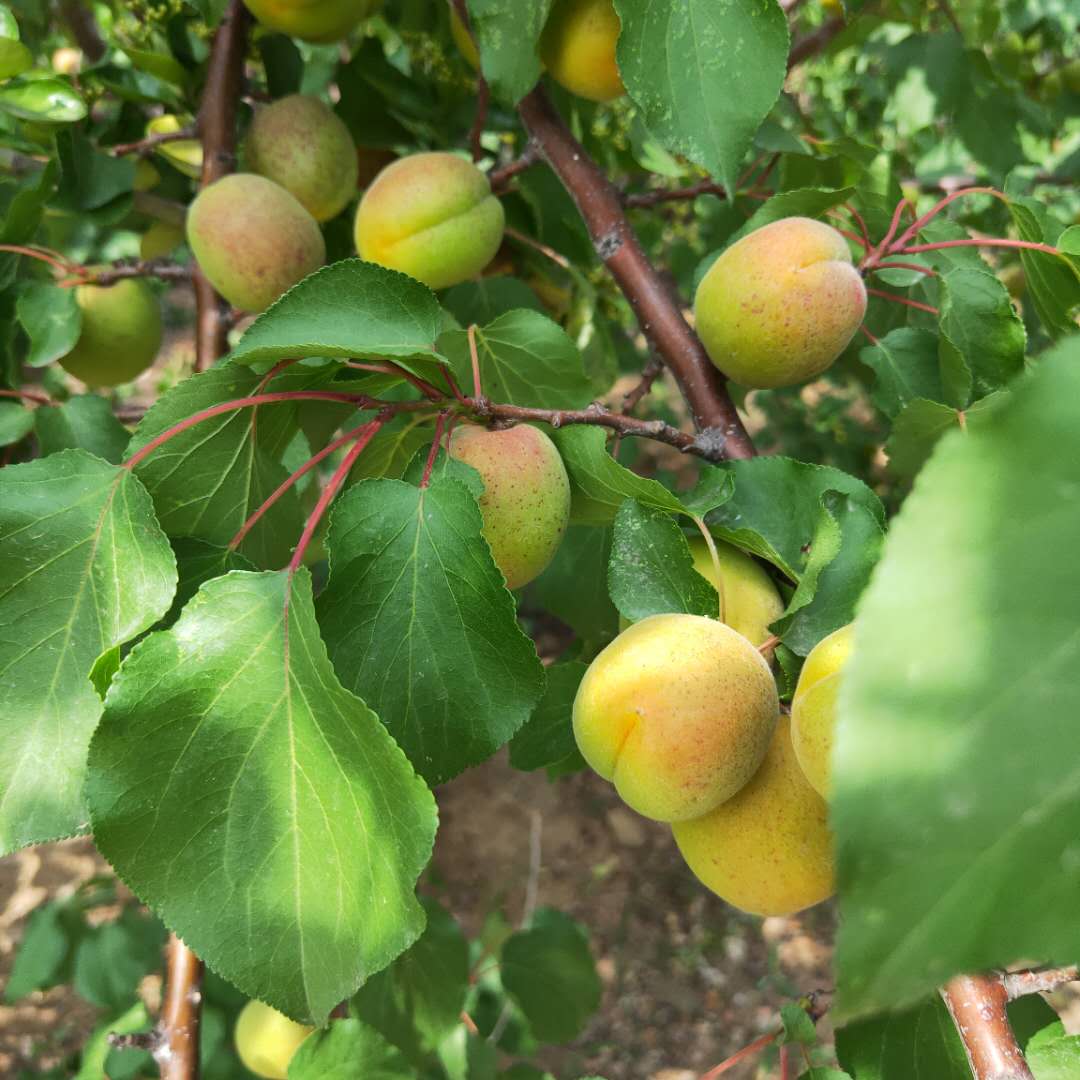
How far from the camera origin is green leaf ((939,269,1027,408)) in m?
0.83

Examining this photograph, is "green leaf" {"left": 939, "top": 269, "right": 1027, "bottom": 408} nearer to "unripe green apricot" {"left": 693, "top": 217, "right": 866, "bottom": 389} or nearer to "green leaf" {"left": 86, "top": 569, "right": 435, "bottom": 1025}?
"unripe green apricot" {"left": 693, "top": 217, "right": 866, "bottom": 389}

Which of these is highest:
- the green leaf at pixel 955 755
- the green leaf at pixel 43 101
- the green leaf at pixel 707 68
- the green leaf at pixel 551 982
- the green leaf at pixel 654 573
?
the green leaf at pixel 707 68

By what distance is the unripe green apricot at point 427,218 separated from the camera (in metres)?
0.99

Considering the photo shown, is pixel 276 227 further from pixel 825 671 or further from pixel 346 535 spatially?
pixel 825 671

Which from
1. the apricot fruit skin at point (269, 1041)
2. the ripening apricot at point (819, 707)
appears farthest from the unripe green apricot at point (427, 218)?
the apricot fruit skin at point (269, 1041)

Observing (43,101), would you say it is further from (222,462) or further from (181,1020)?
(181,1020)

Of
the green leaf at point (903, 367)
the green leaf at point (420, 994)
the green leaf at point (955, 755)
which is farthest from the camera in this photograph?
the green leaf at point (420, 994)

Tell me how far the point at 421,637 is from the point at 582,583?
1.27ft

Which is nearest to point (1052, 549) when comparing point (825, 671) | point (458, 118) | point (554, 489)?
point (825, 671)

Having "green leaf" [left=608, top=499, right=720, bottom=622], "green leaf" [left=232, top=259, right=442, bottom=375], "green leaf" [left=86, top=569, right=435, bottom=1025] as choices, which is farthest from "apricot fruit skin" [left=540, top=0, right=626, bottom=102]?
"green leaf" [left=86, top=569, right=435, bottom=1025]

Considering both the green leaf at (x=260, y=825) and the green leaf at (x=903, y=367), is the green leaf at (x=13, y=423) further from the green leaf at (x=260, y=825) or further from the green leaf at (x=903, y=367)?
the green leaf at (x=903, y=367)

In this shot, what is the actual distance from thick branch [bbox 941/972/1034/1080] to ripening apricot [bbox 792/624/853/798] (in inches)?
6.6

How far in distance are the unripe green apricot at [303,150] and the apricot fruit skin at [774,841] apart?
2.95ft

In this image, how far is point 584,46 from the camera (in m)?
0.89
